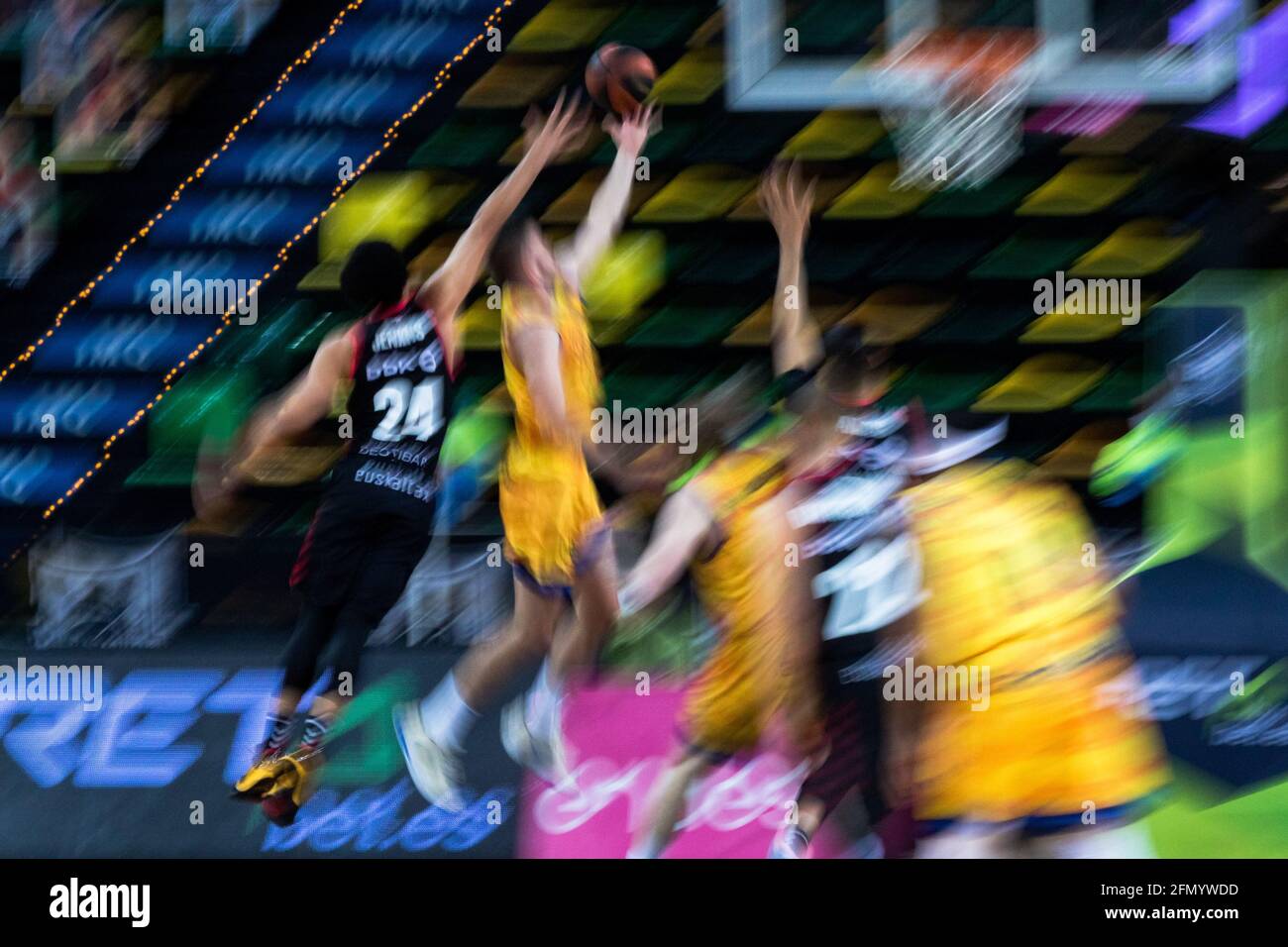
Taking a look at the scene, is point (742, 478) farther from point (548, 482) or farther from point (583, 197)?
point (583, 197)

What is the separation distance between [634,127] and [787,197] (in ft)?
1.37

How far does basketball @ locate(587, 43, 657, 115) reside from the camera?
11.2ft

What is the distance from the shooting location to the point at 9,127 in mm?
3486

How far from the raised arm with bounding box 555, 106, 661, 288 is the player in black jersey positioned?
0.39ft

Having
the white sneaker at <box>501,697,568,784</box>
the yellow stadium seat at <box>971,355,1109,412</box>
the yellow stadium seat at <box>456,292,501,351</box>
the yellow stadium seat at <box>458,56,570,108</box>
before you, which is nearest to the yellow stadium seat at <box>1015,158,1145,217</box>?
the yellow stadium seat at <box>971,355,1109,412</box>

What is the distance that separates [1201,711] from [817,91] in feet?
5.90

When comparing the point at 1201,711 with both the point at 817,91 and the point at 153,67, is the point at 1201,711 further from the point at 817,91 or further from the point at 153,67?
the point at 153,67

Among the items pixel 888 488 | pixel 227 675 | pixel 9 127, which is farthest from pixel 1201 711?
pixel 9 127

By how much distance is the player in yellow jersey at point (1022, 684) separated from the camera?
337 centimetres

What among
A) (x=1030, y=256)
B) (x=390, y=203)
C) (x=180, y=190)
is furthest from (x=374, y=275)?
(x=1030, y=256)

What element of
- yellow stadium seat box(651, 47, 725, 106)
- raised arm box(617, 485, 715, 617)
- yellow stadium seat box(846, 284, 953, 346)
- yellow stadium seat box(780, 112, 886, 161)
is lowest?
raised arm box(617, 485, 715, 617)

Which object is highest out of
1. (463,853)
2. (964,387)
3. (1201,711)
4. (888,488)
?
(964,387)

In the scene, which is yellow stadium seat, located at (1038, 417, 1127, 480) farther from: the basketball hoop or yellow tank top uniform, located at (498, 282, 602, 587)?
yellow tank top uniform, located at (498, 282, 602, 587)

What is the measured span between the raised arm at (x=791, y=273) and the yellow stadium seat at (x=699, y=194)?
0.07 metres
